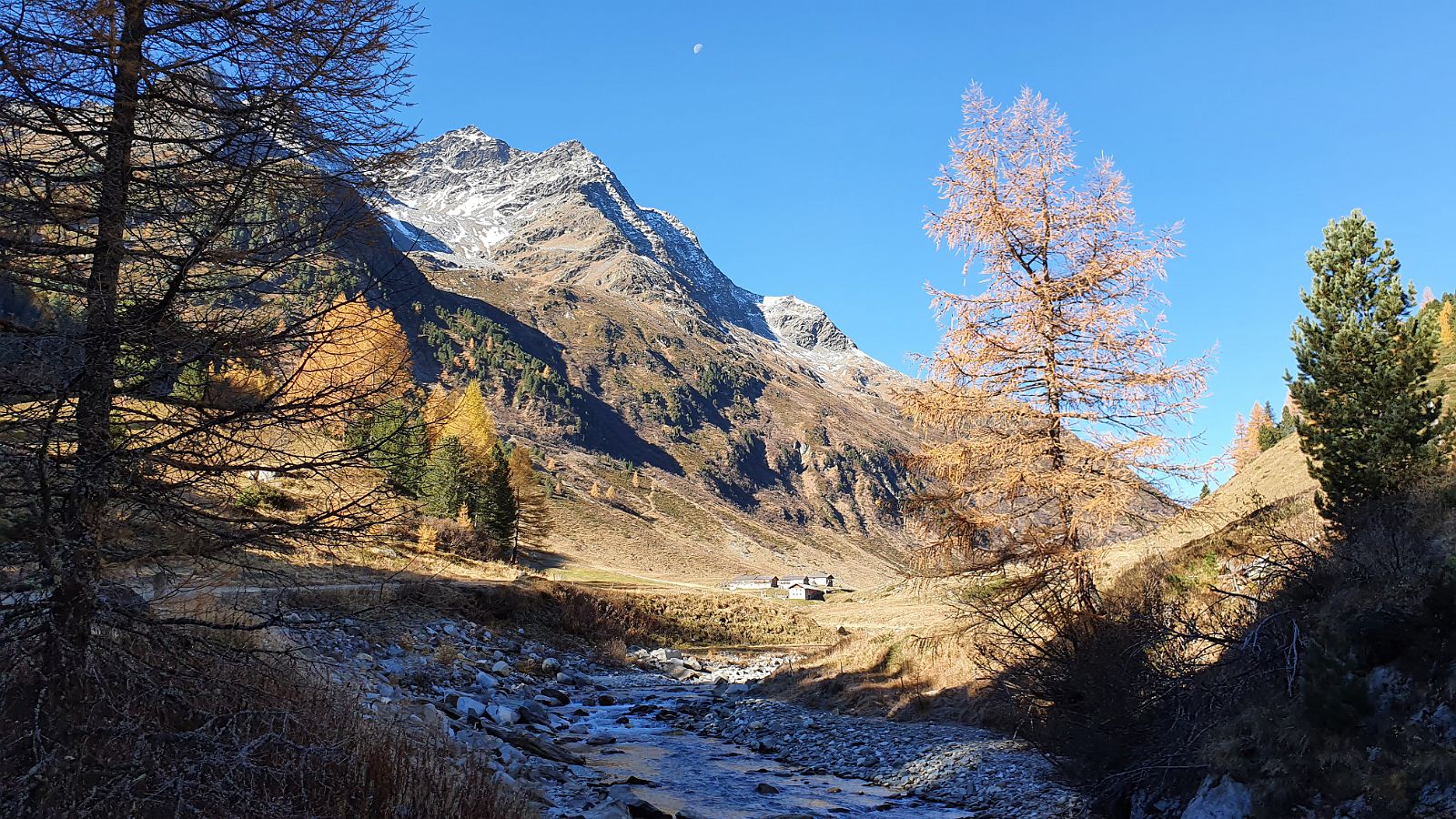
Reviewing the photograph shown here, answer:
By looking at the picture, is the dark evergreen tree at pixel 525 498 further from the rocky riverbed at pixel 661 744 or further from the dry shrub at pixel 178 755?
the dry shrub at pixel 178 755

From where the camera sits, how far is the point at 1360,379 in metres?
11.8

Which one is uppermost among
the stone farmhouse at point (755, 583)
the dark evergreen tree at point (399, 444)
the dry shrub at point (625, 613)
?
the dark evergreen tree at point (399, 444)

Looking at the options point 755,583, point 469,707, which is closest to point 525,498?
point 755,583

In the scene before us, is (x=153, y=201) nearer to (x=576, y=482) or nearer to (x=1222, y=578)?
(x=1222, y=578)

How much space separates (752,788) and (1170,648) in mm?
6517

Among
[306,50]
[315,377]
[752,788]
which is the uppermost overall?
[306,50]

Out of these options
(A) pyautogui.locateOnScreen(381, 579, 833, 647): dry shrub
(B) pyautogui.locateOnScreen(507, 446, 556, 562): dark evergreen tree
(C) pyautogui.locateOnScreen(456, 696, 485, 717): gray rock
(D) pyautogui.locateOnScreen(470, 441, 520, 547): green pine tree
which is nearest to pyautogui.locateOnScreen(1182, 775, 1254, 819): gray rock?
(C) pyautogui.locateOnScreen(456, 696, 485, 717): gray rock

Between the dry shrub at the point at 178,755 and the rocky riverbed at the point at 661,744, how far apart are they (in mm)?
890

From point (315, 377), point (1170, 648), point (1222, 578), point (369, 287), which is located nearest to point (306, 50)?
point (369, 287)

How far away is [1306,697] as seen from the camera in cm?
553

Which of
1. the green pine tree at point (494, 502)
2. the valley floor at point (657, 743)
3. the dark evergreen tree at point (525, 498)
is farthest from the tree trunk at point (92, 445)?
the dark evergreen tree at point (525, 498)

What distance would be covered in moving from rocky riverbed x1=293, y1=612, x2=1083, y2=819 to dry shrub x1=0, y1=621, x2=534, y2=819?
890 millimetres

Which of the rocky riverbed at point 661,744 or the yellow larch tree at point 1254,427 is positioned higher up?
the yellow larch tree at point 1254,427

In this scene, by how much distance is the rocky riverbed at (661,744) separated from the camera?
9.64 m
